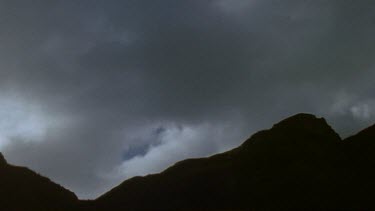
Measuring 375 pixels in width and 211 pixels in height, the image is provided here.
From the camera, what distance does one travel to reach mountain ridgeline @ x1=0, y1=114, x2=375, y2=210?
6694 cm

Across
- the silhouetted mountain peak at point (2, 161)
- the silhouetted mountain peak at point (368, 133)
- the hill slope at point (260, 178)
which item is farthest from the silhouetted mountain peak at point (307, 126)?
the silhouetted mountain peak at point (2, 161)

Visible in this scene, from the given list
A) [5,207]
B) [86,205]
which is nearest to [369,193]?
[86,205]

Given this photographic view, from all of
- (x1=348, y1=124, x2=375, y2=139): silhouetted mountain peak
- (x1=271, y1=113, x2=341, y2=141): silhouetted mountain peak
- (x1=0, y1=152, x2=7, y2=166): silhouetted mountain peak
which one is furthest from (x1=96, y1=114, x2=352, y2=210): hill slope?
(x1=0, y1=152, x2=7, y2=166): silhouetted mountain peak

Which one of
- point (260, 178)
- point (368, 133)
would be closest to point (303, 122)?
point (368, 133)

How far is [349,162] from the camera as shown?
71.0 m

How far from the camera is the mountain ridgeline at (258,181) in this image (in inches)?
2635

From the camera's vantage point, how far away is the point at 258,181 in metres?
69.4

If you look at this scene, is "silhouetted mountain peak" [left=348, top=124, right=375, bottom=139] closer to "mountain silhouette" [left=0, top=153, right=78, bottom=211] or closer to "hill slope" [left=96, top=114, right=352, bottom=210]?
"hill slope" [left=96, top=114, right=352, bottom=210]

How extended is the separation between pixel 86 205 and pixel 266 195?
21.1m

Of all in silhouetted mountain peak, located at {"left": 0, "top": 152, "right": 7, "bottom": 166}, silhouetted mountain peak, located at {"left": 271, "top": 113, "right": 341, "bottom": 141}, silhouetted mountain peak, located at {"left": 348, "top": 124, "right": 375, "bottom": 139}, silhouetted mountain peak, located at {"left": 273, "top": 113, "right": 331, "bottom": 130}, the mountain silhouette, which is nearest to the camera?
the mountain silhouette

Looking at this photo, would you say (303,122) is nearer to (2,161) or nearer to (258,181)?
(258,181)

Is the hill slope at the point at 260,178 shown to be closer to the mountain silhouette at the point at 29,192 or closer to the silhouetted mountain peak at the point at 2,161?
the mountain silhouette at the point at 29,192

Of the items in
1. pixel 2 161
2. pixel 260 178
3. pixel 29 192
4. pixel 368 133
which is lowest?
pixel 260 178

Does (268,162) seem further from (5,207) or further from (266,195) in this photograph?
(5,207)
